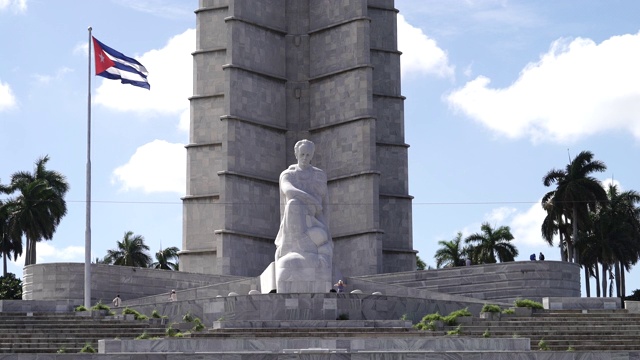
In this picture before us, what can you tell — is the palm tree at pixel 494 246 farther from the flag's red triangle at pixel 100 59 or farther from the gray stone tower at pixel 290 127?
the flag's red triangle at pixel 100 59

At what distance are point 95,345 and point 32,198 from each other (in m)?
32.1

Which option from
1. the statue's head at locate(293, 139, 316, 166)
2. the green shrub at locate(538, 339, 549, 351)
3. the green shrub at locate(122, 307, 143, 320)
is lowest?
the green shrub at locate(538, 339, 549, 351)

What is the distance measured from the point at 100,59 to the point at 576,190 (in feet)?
89.0

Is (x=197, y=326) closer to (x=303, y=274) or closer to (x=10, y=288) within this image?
(x=303, y=274)

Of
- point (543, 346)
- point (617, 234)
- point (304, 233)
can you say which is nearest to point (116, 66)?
point (304, 233)

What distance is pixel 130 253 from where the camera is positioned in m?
80.1

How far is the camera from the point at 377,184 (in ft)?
178

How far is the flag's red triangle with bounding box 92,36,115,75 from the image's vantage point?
42.8 m

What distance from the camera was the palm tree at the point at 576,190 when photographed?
61.9m

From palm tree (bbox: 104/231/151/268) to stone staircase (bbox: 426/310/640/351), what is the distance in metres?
47.1

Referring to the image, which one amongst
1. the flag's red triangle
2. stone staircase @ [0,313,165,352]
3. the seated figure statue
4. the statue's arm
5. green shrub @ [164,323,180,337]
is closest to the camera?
stone staircase @ [0,313,165,352]

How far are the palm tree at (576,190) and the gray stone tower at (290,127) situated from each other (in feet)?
28.6

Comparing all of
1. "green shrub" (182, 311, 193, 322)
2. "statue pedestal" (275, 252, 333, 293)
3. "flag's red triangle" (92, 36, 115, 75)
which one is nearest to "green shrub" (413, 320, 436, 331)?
"statue pedestal" (275, 252, 333, 293)

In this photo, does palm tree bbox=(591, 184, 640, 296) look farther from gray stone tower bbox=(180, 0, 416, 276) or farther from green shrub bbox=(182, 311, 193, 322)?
green shrub bbox=(182, 311, 193, 322)
